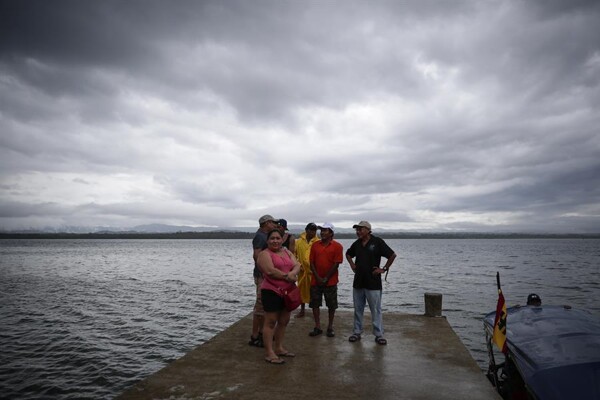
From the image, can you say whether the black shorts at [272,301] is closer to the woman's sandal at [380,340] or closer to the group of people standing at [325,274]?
the group of people standing at [325,274]

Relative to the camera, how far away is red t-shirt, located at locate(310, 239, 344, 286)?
740cm

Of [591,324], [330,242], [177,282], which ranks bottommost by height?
[177,282]

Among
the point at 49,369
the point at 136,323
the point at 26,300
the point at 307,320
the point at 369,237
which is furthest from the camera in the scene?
the point at 26,300

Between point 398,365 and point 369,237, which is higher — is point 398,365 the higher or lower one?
the lower one

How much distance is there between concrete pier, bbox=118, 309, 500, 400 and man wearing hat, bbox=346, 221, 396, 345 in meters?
0.32

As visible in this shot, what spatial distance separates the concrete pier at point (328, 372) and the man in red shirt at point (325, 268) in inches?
26.7

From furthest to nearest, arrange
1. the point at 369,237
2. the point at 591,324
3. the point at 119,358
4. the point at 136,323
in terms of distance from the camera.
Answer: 1. the point at 136,323
2. the point at 119,358
3. the point at 369,237
4. the point at 591,324

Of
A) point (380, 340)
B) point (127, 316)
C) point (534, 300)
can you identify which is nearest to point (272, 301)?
point (380, 340)

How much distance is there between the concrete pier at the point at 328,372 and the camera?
4777 millimetres

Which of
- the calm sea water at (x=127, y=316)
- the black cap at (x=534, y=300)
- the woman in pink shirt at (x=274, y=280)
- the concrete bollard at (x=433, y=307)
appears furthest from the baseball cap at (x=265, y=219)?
the black cap at (x=534, y=300)

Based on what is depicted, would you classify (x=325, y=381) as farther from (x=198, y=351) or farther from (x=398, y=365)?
(x=198, y=351)

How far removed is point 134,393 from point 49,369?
22.9 feet

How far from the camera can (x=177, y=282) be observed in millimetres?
28938

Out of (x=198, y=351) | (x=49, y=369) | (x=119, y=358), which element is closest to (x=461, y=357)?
(x=198, y=351)
